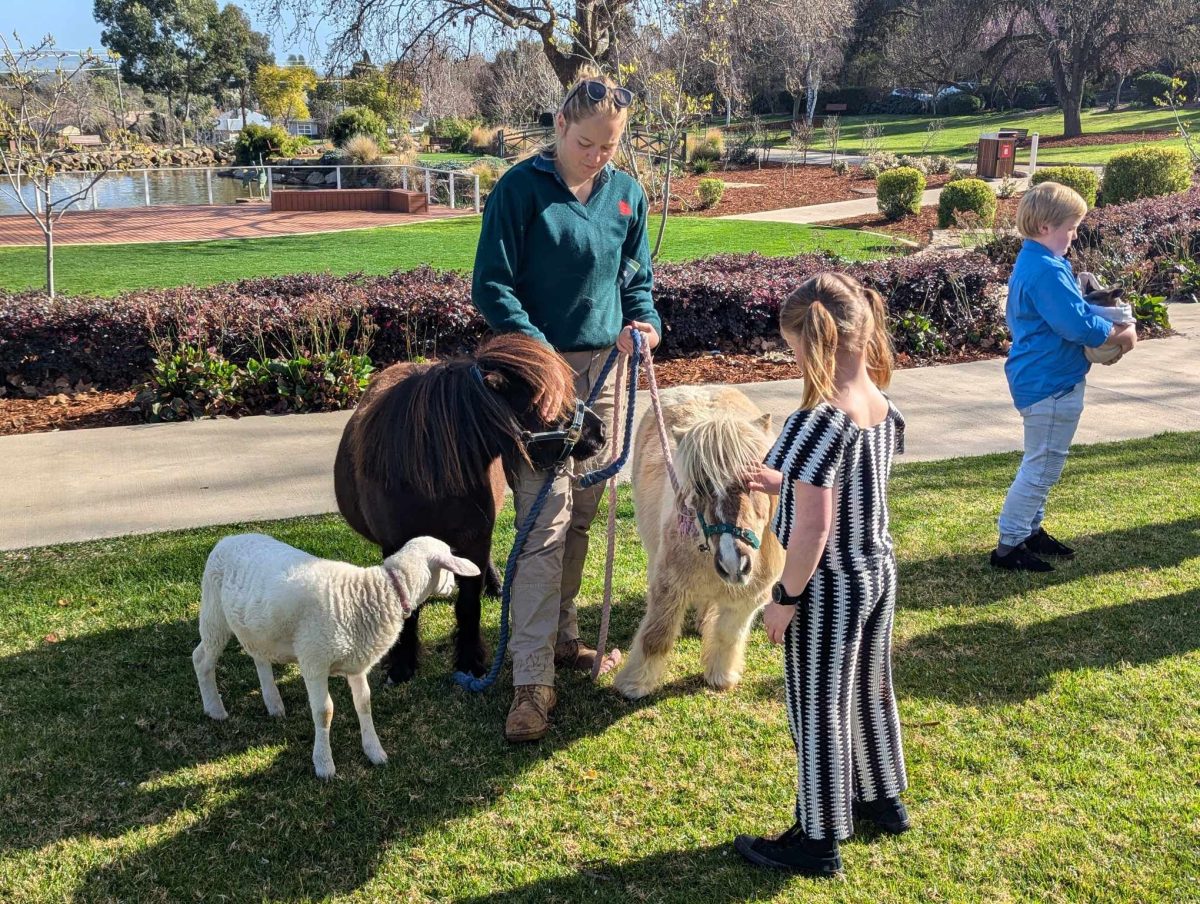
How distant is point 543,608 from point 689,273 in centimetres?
698

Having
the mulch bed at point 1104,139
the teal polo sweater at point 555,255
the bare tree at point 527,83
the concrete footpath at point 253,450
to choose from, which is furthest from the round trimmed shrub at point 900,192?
the mulch bed at point 1104,139

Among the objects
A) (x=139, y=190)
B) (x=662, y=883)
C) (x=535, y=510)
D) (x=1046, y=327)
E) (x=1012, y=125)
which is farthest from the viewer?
(x=1012, y=125)

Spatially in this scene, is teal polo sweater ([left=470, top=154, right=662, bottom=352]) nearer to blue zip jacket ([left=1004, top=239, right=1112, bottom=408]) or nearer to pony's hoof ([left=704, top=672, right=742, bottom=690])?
pony's hoof ([left=704, top=672, right=742, bottom=690])

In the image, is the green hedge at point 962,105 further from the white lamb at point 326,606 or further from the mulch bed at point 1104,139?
the white lamb at point 326,606

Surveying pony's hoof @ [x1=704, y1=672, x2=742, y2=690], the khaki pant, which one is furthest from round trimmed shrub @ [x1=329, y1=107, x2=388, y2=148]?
pony's hoof @ [x1=704, y1=672, x2=742, y2=690]

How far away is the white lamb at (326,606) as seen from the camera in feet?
10.3

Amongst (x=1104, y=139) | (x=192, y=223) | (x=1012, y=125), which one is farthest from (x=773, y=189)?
(x=1012, y=125)

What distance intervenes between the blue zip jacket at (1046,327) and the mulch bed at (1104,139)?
34.1m

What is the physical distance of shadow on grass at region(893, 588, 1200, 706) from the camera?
13.3 ft

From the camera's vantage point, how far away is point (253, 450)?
6742 millimetres

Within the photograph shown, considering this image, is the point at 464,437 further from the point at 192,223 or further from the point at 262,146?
the point at 262,146

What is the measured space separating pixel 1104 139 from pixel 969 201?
22787 mm

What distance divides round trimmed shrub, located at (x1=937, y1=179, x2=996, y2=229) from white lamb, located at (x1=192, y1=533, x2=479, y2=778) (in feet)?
54.2

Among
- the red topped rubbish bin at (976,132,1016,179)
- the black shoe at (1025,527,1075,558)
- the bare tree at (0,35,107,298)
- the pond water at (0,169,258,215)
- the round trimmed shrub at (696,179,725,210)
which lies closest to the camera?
the black shoe at (1025,527,1075,558)
